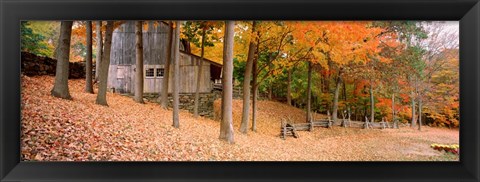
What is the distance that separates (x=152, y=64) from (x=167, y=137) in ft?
2.70

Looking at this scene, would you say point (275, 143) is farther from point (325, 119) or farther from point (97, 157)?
point (97, 157)

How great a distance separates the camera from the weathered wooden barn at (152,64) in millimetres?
3615

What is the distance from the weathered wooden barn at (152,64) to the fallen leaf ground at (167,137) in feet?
0.68

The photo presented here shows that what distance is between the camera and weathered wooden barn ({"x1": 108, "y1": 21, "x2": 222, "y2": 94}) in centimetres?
362

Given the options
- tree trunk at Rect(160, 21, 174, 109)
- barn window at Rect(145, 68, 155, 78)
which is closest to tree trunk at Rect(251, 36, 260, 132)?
tree trunk at Rect(160, 21, 174, 109)

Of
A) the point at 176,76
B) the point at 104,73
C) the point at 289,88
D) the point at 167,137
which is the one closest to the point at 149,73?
Answer: the point at 176,76

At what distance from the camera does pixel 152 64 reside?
384 centimetres

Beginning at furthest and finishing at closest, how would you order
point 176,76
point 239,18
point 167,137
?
point 176,76 < point 167,137 < point 239,18

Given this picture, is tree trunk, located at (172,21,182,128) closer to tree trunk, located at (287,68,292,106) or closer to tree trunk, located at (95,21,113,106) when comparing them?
tree trunk, located at (95,21,113,106)

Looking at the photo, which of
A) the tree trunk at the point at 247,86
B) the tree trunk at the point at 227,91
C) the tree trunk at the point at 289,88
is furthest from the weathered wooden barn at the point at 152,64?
the tree trunk at the point at 289,88

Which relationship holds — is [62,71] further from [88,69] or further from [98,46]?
[98,46]

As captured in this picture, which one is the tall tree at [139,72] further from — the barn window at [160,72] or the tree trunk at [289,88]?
the tree trunk at [289,88]

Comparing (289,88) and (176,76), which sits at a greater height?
(176,76)
